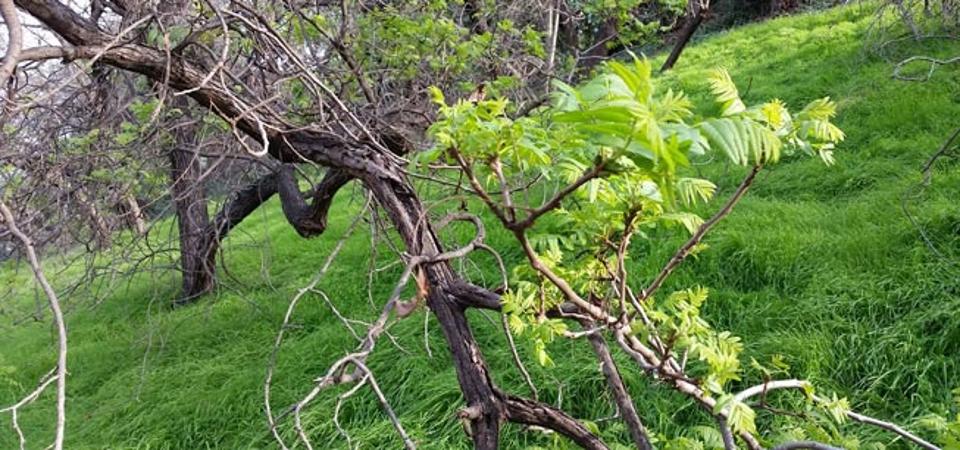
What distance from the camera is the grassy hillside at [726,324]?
10.4ft

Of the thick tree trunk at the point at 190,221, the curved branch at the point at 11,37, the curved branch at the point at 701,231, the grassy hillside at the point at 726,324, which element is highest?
the curved branch at the point at 11,37

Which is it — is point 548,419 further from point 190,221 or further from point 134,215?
point 190,221

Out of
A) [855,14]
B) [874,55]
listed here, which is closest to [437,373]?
[874,55]

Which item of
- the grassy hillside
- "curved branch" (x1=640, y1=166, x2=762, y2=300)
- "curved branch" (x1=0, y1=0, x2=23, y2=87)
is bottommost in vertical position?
the grassy hillside

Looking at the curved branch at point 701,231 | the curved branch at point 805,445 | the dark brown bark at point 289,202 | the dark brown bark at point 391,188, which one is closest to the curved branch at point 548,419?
the dark brown bark at point 391,188

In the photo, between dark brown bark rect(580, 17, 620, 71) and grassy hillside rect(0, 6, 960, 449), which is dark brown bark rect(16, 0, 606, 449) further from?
dark brown bark rect(580, 17, 620, 71)

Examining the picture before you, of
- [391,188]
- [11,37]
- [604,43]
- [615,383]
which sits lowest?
[604,43]

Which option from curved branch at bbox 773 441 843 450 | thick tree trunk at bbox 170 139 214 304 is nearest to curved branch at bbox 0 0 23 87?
curved branch at bbox 773 441 843 450

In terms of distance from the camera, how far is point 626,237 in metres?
1.19

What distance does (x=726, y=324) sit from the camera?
3605 mm

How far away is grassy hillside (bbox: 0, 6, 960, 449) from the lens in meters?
3.16

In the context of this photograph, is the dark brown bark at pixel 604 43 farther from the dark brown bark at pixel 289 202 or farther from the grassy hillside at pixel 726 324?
the dark brown bark at pixel 289 202

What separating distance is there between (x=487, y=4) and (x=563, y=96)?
3401mm

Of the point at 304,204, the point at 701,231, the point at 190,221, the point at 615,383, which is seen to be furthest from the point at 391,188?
the point at 190,221
